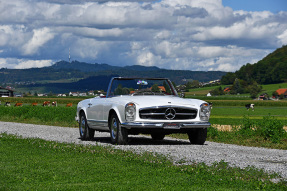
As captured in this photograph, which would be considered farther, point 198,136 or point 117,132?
point 198,136

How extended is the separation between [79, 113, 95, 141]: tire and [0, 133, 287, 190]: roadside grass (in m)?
5.35

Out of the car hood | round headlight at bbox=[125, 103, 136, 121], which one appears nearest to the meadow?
round headlight at bbox=[125, 103, 136, 121]

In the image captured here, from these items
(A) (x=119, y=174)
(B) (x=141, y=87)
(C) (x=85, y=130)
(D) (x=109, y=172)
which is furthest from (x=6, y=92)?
(A) (x=119, y=174)

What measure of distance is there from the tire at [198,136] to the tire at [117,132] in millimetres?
1970

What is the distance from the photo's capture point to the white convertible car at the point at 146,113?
14109mm

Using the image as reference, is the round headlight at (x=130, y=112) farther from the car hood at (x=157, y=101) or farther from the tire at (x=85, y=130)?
the tire at (x=85, y=130)

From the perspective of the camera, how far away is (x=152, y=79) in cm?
1661

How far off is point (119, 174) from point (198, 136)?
266 inches

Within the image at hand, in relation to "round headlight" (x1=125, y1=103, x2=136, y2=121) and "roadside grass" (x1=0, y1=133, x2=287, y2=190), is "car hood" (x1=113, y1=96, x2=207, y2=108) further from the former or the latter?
"roadside grass" (x1=0, y1=133, x2=287, y2=190)

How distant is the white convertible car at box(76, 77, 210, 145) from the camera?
1411 cm

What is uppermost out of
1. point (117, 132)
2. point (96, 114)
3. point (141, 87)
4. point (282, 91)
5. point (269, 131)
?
point (141, 87)

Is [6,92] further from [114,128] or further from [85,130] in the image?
[114,128]

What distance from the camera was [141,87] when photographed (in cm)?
1611

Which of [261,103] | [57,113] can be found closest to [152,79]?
[57,113]
